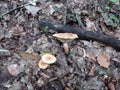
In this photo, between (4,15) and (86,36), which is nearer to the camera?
(86,36)

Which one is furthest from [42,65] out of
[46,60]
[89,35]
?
[89,35]

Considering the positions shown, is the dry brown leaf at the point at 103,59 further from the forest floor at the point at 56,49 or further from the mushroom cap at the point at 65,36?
the mushroom cap at the point at 65,36

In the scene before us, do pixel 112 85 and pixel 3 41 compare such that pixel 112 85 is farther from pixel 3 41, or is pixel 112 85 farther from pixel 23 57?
pixel 3 41

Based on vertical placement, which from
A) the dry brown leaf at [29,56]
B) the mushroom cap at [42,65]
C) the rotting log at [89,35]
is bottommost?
the mushroom cap at [42,65]

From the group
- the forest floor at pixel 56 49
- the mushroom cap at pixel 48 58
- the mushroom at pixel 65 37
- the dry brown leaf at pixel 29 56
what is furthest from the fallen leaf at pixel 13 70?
the mushroom at pixel 65 37

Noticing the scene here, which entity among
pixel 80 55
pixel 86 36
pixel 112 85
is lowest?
pixel 112 85

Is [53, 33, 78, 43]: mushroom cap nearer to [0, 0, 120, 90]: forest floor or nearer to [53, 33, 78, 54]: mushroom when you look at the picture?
[53, 33, 78, 54]: mushroom

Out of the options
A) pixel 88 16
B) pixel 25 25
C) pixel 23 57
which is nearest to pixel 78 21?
pixel 88 16
